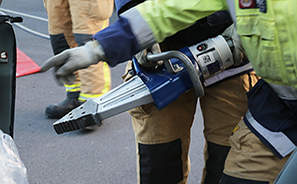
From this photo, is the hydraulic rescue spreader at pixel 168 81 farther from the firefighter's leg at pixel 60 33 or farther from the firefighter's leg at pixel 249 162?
the firefighter's leg at pixel 60 33

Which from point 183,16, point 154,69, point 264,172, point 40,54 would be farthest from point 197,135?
point 40,54

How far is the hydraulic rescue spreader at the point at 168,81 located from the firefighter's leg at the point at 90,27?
128 centimetres

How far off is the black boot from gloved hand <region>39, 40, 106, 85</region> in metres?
2.08

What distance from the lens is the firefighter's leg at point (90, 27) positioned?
2.60 metres

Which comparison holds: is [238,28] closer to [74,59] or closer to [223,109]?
[74,59]

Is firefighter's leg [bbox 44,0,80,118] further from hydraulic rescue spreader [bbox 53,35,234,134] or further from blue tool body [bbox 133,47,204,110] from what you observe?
blue tool body [bbox 133,47,204,110]

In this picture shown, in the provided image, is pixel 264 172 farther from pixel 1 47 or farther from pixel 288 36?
pixel 1 47

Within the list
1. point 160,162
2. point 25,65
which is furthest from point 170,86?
point 25,65

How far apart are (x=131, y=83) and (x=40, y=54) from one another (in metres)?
3.43

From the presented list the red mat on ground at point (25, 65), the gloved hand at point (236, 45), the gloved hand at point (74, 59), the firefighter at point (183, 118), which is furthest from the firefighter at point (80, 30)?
the gloved hand at point (74, 59)

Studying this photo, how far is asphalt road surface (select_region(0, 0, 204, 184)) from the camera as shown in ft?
7.41

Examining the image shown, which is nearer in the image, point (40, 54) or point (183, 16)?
point (183, 16)

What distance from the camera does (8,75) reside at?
4.66ft

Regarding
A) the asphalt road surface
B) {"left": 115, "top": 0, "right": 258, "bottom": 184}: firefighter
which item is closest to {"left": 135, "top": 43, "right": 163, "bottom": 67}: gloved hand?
{"left": 115, "top": 0, "right": 258, "bottom": 184}: firefighter
